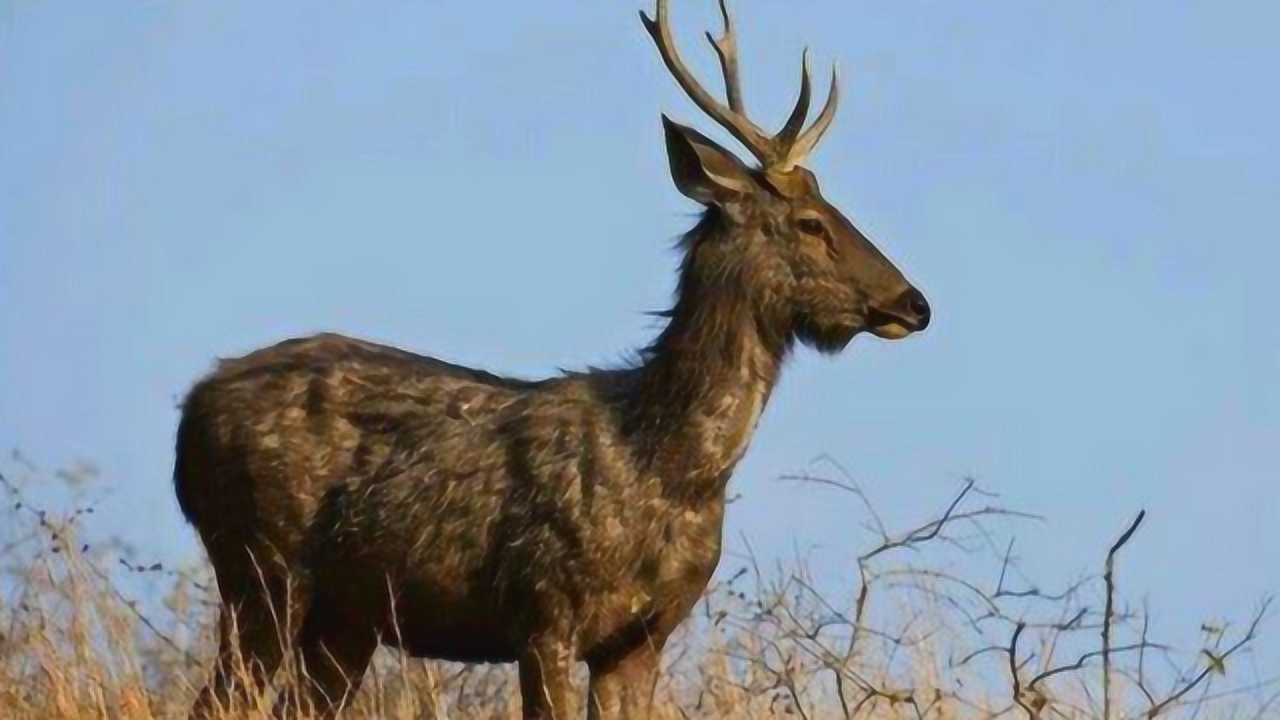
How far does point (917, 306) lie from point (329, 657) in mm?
2299

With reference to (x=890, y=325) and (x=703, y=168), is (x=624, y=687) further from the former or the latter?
(x=703, y=168)

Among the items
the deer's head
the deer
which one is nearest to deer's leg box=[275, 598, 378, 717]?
the deer

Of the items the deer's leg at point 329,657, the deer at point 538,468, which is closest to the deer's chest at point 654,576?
the deer at point 538,468

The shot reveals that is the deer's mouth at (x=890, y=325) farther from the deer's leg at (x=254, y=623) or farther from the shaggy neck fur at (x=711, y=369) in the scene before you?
the deer's leg at (x=254, y=623)

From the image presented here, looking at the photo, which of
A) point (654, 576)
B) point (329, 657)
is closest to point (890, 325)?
point (654, 576)

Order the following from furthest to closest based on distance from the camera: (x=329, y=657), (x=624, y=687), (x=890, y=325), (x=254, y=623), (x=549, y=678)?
(x=329, y=657), (x=254, y=623), (x=890, y=325), (x=624, y=687), (x=549, y=678)

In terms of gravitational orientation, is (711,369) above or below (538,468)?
above

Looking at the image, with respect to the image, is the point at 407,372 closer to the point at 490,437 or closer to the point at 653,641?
the point at 490,437

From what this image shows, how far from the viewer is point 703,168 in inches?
360

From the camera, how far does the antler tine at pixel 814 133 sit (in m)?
9.29

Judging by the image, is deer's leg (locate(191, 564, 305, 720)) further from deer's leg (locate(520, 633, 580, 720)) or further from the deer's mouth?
the deer's mouth

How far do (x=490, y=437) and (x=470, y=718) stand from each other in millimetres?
1145

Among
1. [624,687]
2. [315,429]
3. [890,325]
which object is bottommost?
[624,687]

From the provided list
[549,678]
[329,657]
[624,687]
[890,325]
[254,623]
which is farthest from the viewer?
[329,657]
